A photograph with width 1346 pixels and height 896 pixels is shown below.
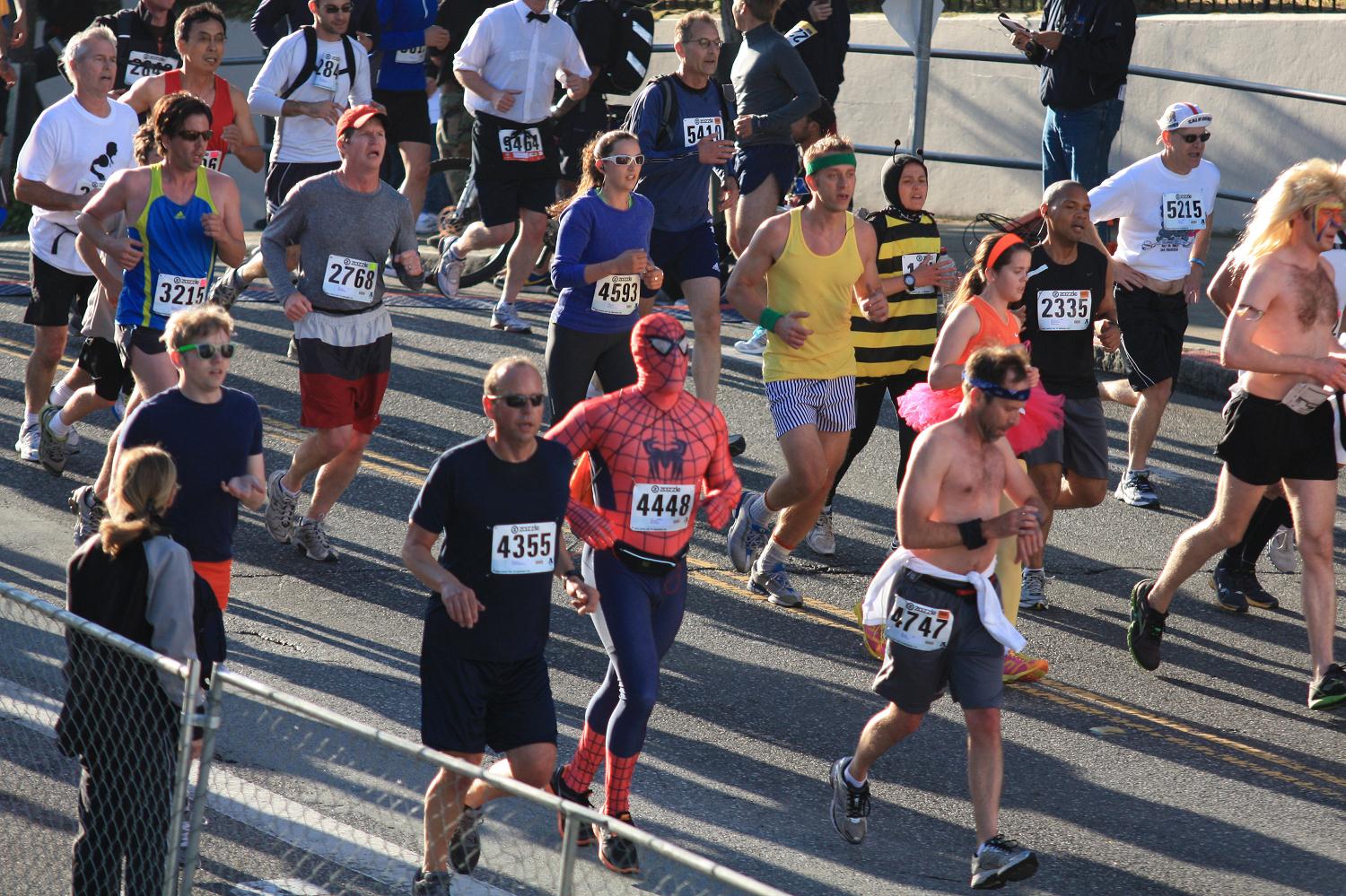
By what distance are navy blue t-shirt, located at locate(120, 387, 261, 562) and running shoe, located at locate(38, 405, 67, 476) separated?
373 cm

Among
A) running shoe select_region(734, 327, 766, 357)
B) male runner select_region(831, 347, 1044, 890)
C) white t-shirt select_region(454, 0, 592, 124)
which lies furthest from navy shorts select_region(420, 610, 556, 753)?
running shoe select_region(734, 327, 766, 357)

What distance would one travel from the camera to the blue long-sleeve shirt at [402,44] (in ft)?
44.3

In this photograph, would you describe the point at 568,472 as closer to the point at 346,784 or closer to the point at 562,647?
the point at 346,784

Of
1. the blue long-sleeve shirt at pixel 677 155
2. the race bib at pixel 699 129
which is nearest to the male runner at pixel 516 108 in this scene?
the blue long-sleeve shirt at pixel 677 155

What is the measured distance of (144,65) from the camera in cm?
1162

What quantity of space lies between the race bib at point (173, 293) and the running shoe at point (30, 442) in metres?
1.95

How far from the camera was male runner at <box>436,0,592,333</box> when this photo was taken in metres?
12.2

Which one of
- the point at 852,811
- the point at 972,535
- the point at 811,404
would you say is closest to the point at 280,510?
the point at 811,404

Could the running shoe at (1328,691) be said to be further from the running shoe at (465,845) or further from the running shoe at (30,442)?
the running shoe at (30,442)

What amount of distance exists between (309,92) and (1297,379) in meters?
6.47

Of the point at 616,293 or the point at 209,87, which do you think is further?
the point at 209,87

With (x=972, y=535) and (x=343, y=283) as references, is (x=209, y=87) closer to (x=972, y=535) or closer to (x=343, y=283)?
(x=343, y=283)

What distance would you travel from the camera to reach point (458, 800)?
16.9 ft

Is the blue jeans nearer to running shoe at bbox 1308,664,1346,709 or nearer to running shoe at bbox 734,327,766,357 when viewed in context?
running shoe at bbox 734,327,766,357
